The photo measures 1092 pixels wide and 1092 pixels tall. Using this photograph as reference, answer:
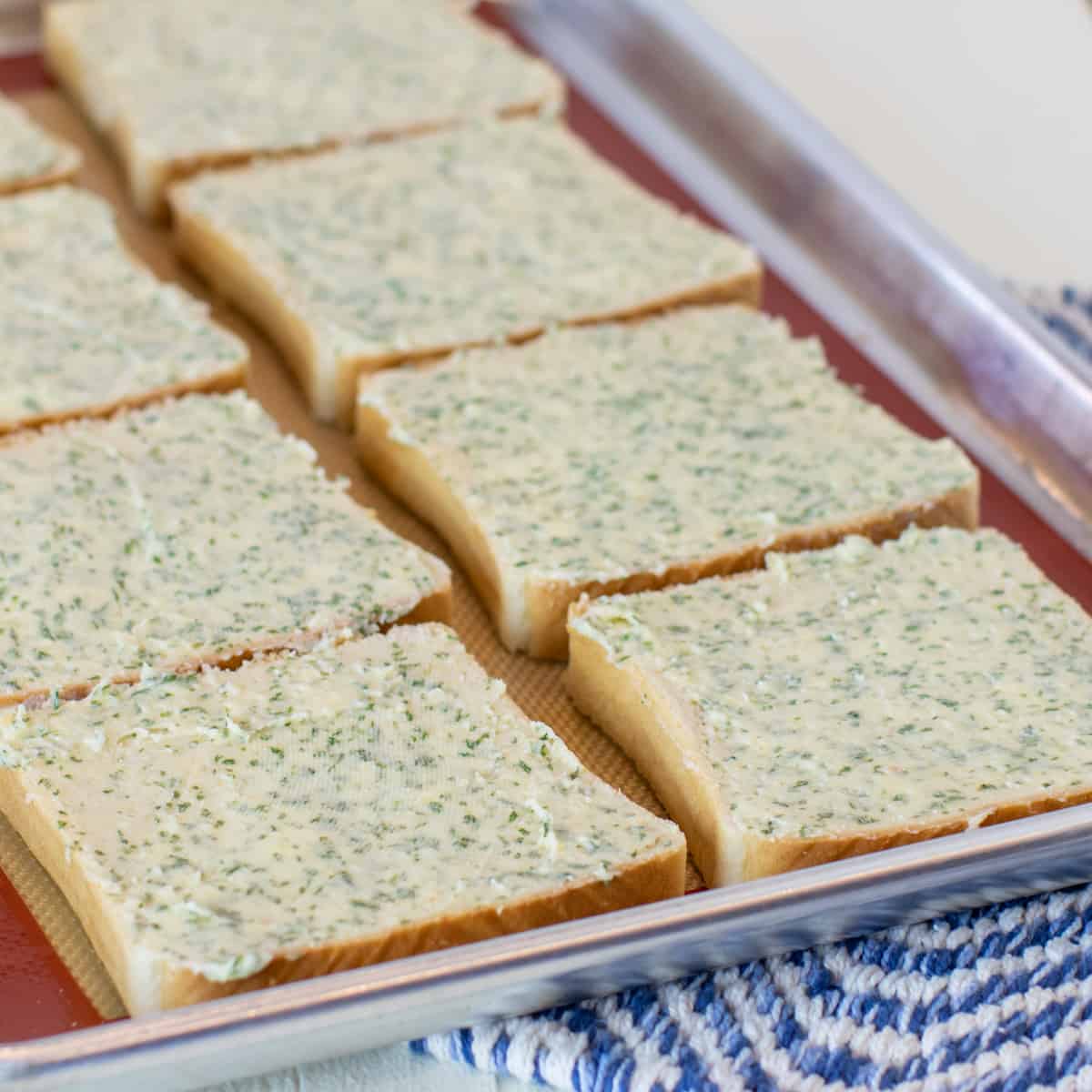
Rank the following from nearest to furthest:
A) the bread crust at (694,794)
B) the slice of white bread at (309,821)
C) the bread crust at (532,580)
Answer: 1. the slice of white bread at (309,821)
2. the bread crust at (694,794)
3. the bread crust at (532,580)

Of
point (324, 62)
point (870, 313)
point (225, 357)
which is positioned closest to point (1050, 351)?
point (870, 313)

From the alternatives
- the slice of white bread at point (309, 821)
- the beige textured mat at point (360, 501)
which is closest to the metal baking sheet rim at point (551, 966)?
the slice of white bread at point (309, 821)

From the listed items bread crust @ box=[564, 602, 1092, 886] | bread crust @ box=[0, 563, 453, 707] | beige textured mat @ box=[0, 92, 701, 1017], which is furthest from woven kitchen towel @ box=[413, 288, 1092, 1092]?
bread crust @ box=[0, 563, 453, 707]

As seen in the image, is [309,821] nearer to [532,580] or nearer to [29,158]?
[532,580]

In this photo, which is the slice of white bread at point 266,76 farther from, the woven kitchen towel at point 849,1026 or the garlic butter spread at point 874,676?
the woven kitchen towel at point 849,1026

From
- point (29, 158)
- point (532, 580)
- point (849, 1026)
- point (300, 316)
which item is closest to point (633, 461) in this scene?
point (532, 580)

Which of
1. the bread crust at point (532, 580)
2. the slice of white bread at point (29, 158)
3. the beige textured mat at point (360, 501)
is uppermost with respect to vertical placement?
the bread crust at point (532, 580)

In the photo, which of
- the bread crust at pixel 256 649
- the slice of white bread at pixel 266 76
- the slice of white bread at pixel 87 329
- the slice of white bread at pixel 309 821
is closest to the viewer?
the slice of white bread at pixel 309 821
